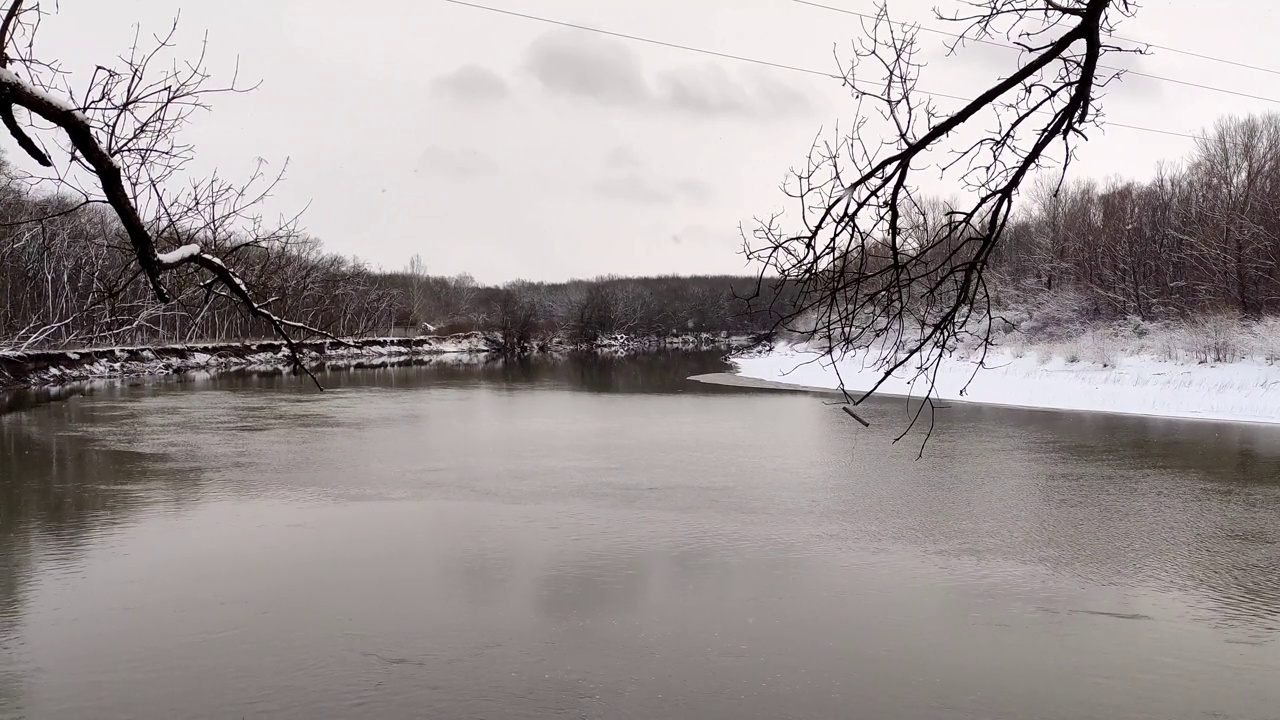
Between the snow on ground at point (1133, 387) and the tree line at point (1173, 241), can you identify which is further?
the tree line at point (1173, 241)

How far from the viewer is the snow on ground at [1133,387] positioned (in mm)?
19484

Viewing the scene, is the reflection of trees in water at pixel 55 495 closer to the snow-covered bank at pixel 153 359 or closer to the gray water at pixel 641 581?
the gray water at pixel 641 581

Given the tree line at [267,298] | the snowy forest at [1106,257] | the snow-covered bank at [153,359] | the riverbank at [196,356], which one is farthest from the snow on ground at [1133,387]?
the snow-covered bank at [153,359]

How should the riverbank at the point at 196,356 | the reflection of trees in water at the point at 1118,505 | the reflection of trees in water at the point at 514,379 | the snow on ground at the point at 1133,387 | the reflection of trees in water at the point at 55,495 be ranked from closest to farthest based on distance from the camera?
the reflection of trees in water at the point at 55,495 → the reflection of trees in water at the point at 1118,505 → the snow on ground at the point at 1133,387 → the reflection of trees in water at the point at 514,379 → the riverbank at the point at 196,356

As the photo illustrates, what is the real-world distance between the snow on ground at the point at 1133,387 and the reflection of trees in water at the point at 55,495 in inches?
424

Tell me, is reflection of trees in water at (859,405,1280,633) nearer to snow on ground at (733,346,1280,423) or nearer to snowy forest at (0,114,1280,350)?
snow on ground at (733,346,1280,423)

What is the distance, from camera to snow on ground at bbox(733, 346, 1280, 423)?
63.9 feet

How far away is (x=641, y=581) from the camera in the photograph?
697 centimetres

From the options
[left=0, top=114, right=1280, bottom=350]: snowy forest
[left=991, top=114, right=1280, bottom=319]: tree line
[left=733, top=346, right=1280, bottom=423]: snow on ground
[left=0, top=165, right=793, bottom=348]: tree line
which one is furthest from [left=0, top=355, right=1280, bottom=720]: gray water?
[left=991, top=114, right=1280, bottom=319]: tree line

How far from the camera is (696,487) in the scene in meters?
10.9

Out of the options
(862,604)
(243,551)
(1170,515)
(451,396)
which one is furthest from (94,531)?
(451,396)

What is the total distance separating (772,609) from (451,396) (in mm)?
19941

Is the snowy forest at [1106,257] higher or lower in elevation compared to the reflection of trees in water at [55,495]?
higher

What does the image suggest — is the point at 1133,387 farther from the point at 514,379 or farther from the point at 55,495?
the point at 55,495
